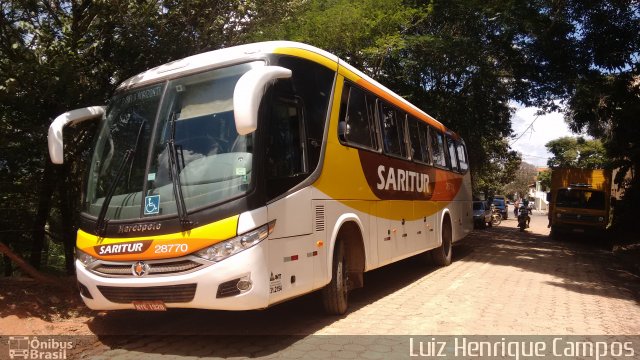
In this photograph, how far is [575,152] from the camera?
57.0m

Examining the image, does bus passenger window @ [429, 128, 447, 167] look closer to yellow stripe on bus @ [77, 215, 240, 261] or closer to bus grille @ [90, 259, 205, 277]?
yellow stripe on bus @ [77, 215, 240, 261]

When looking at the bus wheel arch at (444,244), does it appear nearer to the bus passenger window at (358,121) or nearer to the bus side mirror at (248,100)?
the bus passenger window at (358,121)

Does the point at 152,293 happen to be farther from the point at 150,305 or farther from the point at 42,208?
the point at 42,208

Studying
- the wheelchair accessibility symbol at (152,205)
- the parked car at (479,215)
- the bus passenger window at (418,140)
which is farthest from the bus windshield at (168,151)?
the parked car at (479,215)

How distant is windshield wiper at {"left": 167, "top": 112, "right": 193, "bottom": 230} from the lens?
4.52 metres

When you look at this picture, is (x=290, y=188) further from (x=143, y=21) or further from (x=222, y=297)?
(x=143, y=21)

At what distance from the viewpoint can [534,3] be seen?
13.4m

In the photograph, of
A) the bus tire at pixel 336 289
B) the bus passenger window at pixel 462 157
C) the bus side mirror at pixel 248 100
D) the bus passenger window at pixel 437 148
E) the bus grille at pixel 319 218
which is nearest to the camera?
the bus side mirror at pixel 248 100

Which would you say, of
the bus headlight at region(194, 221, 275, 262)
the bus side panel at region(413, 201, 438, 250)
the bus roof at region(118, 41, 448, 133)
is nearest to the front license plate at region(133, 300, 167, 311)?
the bus headlight at region(194, 221, 275, 262)

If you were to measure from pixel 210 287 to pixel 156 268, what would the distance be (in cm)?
58

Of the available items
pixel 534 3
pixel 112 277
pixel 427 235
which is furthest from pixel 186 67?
pixel 534 3

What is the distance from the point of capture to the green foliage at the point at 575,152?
4560 cm

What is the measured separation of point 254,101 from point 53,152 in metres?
2.35

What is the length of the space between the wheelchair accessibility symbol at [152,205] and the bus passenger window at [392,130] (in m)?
3.98
